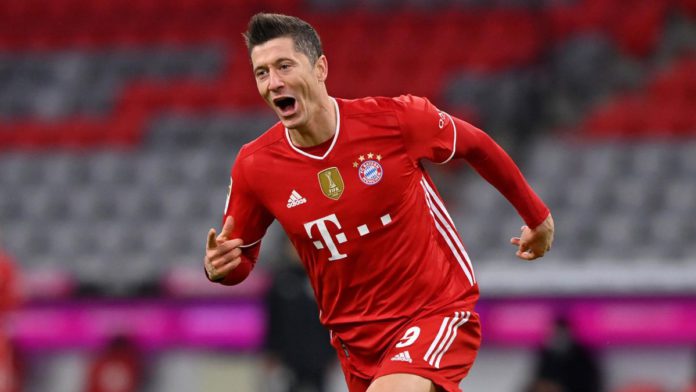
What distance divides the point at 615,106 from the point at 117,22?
6.09 m

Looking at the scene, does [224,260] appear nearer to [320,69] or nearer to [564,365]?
[320,69]

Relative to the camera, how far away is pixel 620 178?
972cm

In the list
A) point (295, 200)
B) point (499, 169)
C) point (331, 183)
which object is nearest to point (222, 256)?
point (295, 200)

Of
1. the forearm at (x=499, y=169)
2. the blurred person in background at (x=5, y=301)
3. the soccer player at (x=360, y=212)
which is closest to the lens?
the soccer player at (x=360, y=212)

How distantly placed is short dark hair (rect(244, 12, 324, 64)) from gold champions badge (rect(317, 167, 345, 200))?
1.28ft

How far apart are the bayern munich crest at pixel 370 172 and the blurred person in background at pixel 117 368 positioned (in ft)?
17.5

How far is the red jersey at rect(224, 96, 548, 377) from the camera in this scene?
433cm

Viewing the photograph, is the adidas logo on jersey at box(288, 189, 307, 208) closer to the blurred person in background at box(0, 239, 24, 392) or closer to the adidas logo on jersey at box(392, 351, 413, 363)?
the adidas logo on jersey at box(392, 351, 413, 363)

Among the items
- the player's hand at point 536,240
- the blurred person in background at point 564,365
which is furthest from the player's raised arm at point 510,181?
the blurred person in background at point 564,365

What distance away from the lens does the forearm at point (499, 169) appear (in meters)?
→ 4.50

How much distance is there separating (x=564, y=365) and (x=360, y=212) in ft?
12.2

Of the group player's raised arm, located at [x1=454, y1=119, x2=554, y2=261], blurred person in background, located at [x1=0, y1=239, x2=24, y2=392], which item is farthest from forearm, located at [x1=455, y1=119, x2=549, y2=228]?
blurred person in background, located at [x1=0, y1=239, x2=24, y2=392]

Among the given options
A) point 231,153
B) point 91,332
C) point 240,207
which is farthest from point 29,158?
point 240,207

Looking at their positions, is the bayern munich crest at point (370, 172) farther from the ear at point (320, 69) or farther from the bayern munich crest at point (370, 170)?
the ear at point (320, 69)
